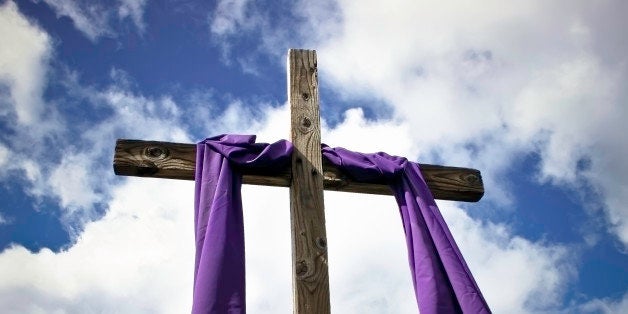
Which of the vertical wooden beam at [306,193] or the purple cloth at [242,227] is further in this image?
the vertical wooden beam at [306,193]

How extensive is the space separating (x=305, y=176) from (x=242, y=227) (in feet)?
1.66

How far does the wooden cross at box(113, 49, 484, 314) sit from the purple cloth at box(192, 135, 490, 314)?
0.08 metres

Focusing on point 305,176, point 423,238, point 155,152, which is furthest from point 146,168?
point 423,238

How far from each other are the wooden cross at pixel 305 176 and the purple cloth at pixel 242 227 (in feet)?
0.28

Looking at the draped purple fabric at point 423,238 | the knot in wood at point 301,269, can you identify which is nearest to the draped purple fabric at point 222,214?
the knot in wood at point 301,269

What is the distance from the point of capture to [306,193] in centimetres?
299

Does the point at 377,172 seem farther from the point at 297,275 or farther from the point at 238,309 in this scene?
the point at 238,309

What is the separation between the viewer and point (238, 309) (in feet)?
7.98

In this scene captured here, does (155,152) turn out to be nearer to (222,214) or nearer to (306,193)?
(222,214)

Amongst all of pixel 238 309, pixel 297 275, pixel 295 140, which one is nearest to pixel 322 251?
pixel 297 275

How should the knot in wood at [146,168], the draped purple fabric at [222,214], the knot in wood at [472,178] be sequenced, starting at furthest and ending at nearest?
the knot in wood at [472,178], the knot in wood at [146,168], the draped purple fabric at [222,214]

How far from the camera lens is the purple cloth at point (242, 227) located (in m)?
2.51

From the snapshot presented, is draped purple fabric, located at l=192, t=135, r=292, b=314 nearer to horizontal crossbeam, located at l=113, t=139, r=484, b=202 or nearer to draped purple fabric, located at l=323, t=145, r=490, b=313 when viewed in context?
horizontal crossbeam, located at l=113, t=139, r=484, b=202

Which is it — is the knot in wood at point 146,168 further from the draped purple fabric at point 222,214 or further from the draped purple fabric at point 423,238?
the draped purple fabric at point 423,238
